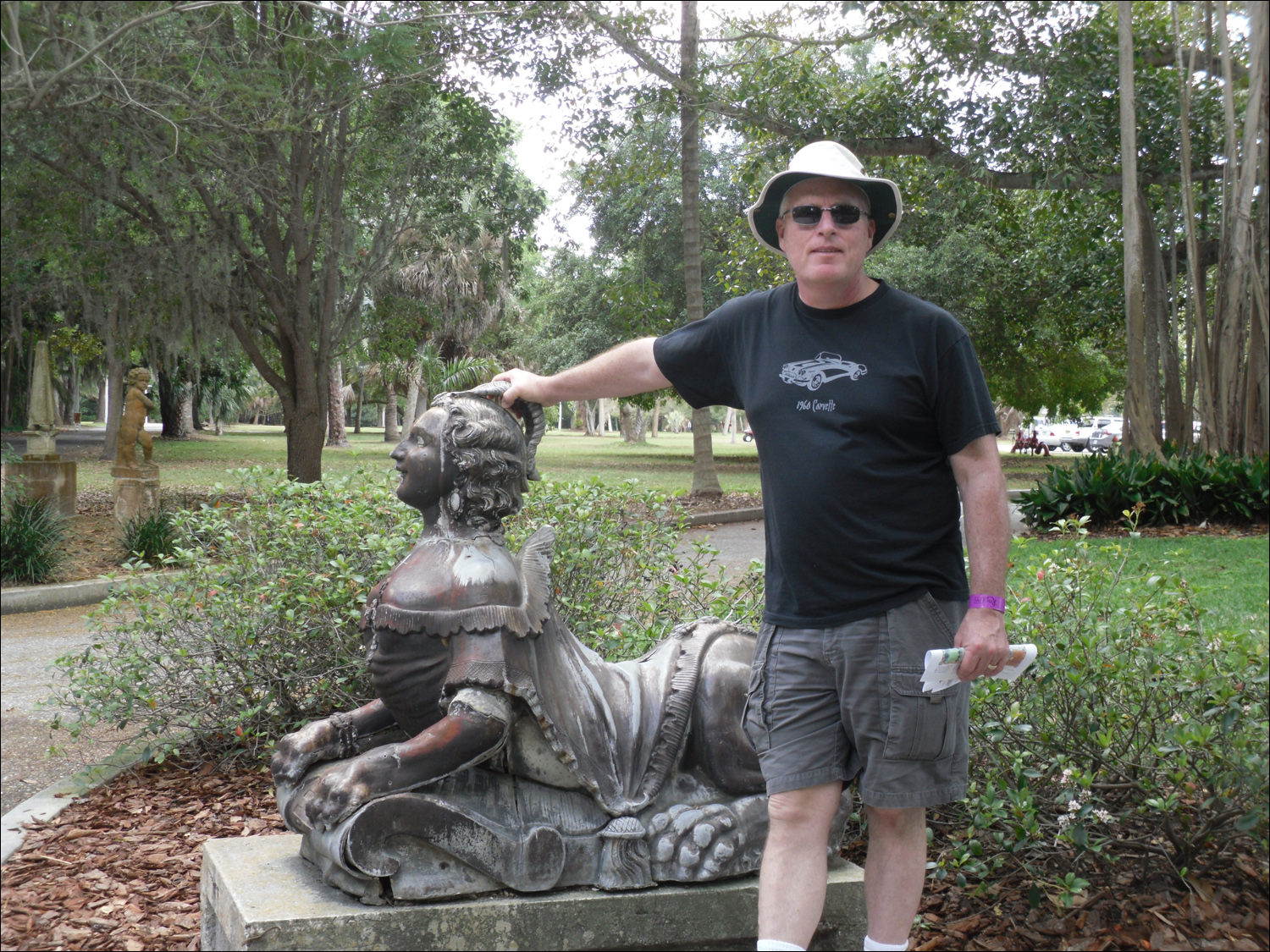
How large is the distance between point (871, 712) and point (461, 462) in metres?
1.17

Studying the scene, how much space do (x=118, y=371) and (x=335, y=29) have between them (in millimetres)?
15753

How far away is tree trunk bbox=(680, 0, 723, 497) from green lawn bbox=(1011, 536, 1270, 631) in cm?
604

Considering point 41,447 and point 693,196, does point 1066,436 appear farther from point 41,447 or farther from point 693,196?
point 41,447

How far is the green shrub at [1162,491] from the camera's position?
10.9 meters

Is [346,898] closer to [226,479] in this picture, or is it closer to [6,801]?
[6,801]

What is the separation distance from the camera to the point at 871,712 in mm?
2312

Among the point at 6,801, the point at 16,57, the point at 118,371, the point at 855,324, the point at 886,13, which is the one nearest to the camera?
the point at 855,324

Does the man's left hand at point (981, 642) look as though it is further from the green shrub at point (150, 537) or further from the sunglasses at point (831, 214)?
the green shrub at point (150, 537)

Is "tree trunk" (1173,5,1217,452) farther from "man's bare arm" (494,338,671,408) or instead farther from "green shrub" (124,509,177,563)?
"green shrub" (124,509,177,563)

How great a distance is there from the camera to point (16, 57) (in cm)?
677

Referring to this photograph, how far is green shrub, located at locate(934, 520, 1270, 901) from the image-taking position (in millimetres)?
2996

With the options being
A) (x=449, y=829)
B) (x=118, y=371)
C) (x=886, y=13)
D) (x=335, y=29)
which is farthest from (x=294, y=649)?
(x=118, y=371)

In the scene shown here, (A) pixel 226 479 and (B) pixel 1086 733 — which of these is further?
(A) pixel 226 479

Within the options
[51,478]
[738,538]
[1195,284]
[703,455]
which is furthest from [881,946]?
[703,455]
